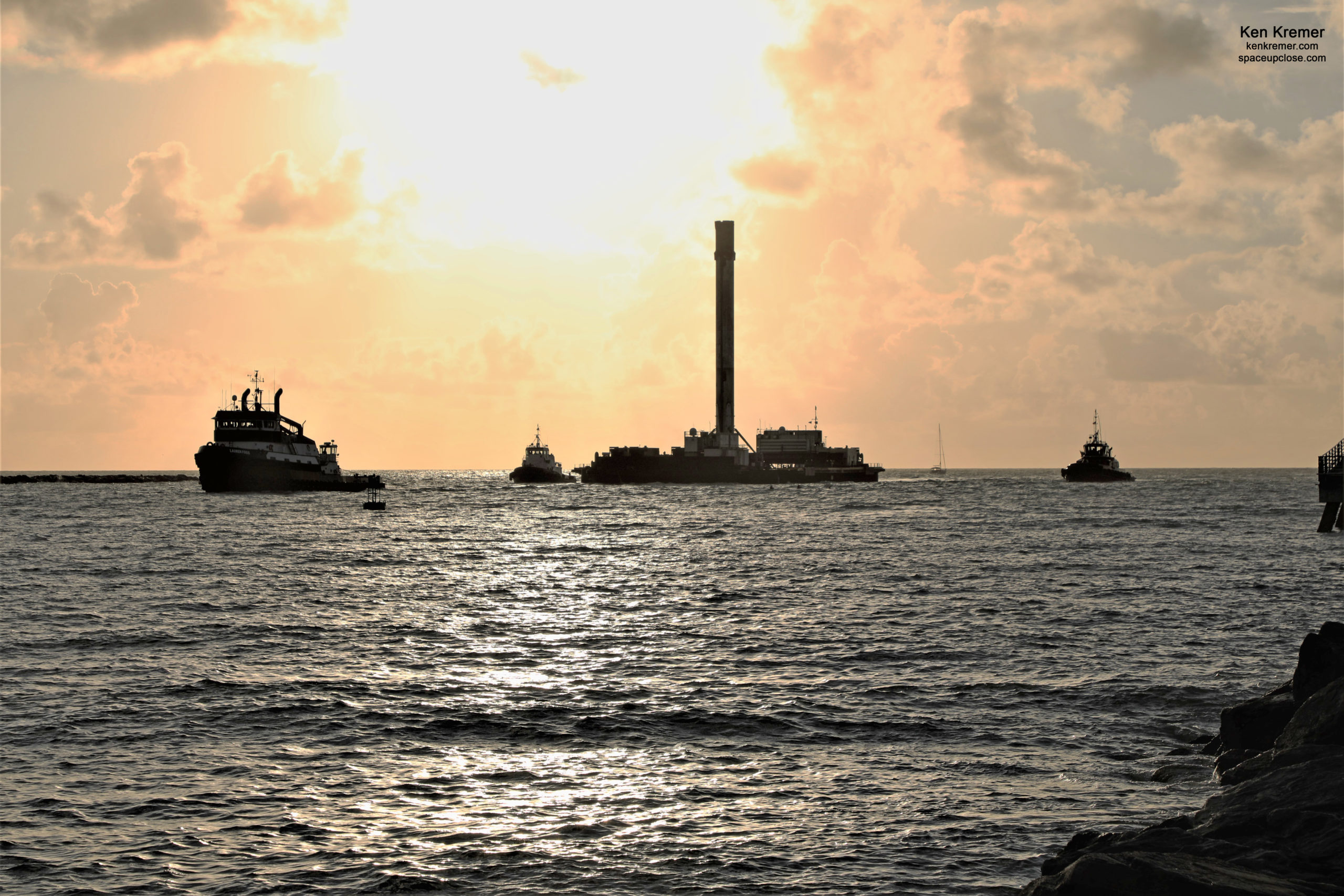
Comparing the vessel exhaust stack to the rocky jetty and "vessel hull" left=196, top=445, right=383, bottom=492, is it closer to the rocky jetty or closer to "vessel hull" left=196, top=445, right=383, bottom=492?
"vessel hull" left=196, top=445, right=383, bottom=492

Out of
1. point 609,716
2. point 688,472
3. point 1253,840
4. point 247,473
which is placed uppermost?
point 247,473

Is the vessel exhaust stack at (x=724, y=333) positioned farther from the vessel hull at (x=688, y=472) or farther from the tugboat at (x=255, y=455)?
the tugboat at (x=255, y=455)

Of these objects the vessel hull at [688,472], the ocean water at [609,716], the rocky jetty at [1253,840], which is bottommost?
the ocean water at [609,716]

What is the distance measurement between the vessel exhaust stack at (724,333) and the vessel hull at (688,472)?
453 cm

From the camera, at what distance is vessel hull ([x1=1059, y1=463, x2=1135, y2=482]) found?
171250mm

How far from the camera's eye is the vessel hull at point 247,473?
11500cm

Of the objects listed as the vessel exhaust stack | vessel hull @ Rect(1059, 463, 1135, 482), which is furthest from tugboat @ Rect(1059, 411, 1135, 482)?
the vessel exhaust stack

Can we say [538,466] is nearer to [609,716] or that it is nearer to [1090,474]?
[1090,474]

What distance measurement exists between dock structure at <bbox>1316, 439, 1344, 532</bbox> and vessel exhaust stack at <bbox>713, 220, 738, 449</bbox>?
107014 mm

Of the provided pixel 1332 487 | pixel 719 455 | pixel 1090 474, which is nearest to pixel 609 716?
pixel 1332 487

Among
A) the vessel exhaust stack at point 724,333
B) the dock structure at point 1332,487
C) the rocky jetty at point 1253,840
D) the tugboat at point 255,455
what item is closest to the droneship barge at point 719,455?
the vessel exhaust stack at point 724,333

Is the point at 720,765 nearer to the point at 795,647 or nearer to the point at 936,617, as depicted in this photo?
the point at 795,647

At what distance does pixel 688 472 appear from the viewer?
170m

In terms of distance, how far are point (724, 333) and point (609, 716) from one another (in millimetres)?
147829
